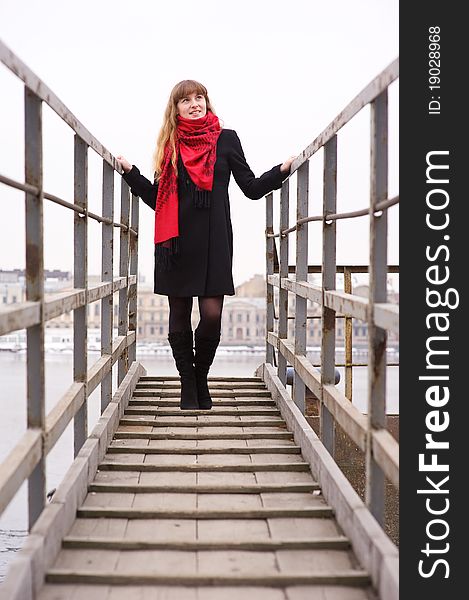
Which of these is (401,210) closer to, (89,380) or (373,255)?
(373,255)

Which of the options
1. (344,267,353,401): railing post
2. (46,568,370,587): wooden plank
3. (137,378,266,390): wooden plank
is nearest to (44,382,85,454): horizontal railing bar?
(46,568,370,587): wooden plank

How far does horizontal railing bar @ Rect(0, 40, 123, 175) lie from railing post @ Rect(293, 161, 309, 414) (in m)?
0.88

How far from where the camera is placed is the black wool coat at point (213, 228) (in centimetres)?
406

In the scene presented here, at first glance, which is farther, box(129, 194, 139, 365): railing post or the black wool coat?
box(129, 194, 139, 365): railing post

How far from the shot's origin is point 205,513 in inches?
115

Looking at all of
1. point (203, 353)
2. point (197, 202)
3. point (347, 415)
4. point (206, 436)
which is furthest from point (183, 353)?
point (347, 415)

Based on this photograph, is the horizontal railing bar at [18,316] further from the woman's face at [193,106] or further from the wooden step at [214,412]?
the wooden step at [214,412]

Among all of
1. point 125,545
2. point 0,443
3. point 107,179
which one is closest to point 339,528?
→ point 125,545

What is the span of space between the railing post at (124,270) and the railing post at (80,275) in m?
1.43

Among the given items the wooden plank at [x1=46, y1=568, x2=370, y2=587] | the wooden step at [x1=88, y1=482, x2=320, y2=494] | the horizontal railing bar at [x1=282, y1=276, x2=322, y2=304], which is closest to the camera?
the wooden plank at [x1=46, y1=568, x2=370, y2=587]

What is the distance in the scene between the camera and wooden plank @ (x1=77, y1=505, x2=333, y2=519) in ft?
9.59

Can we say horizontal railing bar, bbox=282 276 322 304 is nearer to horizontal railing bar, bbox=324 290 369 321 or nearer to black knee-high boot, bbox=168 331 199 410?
horizontal railing bar, bbox=324 290 369 321

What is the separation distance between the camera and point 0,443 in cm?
6750

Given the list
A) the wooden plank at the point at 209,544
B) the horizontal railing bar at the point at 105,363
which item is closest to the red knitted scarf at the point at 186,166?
the horizontal railing bar at the point at 105,363
